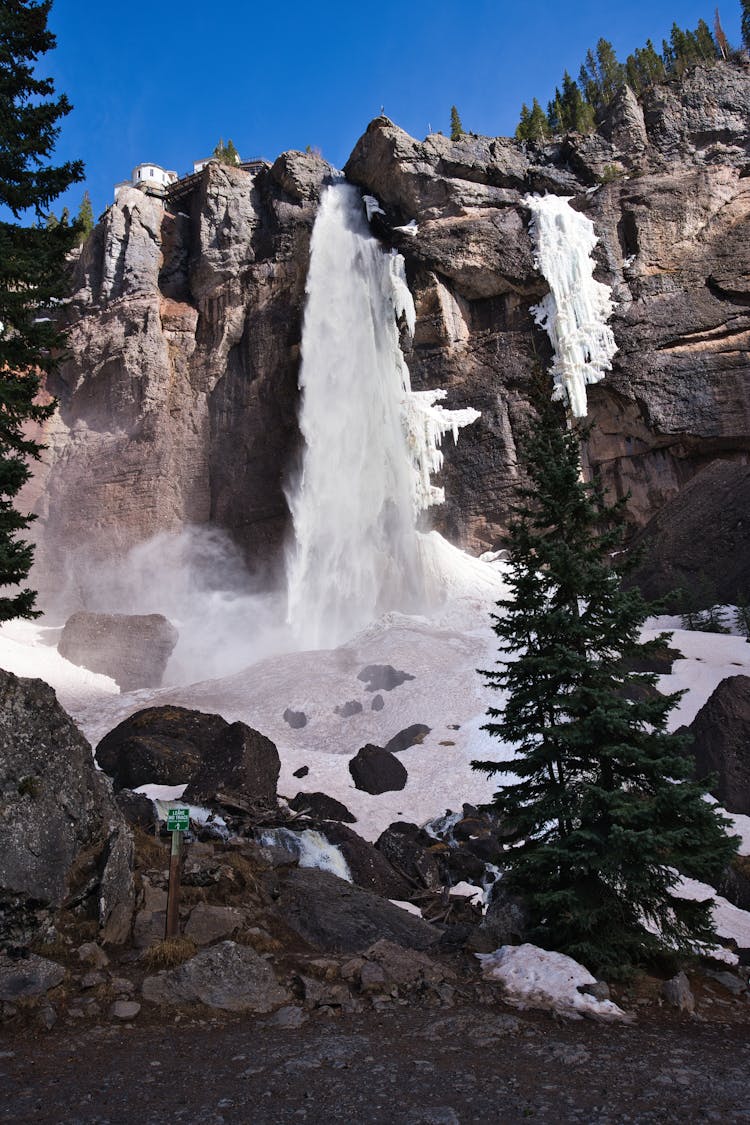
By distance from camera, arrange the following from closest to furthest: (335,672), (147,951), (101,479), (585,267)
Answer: (147,951), (335,672), (585,267), (101,479)

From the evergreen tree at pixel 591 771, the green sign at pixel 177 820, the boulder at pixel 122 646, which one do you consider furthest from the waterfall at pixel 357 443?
the green sign at pixel 177 820

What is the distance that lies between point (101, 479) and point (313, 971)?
37.8m

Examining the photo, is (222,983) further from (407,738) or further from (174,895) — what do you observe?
(407,738)

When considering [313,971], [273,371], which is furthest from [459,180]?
[313,971]

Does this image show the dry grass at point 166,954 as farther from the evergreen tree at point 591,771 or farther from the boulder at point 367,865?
the boulder at point 367,865

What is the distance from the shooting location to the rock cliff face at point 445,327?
120ft

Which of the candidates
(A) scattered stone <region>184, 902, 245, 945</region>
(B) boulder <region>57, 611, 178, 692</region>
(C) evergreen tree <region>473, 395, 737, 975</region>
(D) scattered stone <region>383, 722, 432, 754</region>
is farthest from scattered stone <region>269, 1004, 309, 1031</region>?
(B) boulder <region>57, 611, 178, 692</region>

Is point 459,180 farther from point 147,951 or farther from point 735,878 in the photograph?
point 147,951

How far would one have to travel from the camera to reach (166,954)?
7.27 metres

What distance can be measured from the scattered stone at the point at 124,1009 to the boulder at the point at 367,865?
560cm

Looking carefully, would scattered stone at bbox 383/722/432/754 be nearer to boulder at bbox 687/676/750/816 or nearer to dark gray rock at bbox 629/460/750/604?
boulder at bbox 687/676/750/816

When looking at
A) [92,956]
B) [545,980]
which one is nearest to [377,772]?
[545,980]

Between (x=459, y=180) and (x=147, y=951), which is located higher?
(x=459, y=180)

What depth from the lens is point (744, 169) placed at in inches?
1534
